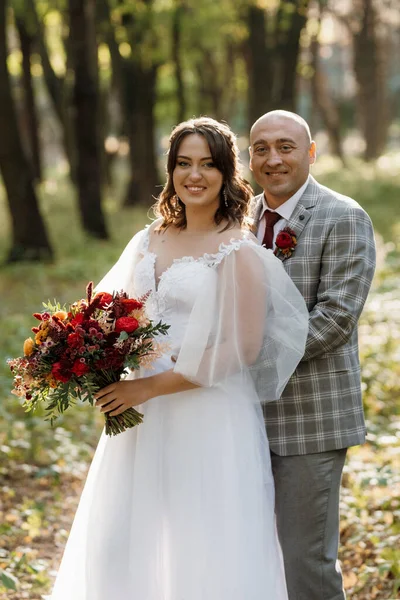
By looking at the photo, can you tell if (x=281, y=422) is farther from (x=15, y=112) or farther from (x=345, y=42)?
(x=345, y=42)

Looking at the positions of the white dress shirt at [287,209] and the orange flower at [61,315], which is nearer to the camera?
the orange flower at [61,315]

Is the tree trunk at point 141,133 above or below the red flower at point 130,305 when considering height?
above

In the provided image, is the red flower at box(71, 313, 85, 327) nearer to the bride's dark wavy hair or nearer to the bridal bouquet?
the bridal bouquet

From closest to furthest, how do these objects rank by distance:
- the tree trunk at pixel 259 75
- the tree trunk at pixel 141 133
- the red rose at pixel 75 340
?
the red rose at pixel 75 340
the tree trunk at pixel 259 75
the tree trunk at pixel 141 133

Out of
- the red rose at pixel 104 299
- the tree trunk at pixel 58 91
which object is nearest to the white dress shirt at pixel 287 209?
the red rose at pixel 104 299

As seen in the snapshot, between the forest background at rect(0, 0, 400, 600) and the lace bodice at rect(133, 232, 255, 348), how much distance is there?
1.51 m

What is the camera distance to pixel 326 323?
3.77 m

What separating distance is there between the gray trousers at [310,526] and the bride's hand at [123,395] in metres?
0.78

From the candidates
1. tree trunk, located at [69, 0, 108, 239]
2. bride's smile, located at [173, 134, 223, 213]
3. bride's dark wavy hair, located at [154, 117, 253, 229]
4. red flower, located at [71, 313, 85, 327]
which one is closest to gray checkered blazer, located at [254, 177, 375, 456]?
bride's dark wavy hair, located at [154, 117, 253, 229]

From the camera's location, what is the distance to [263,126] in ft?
13.3

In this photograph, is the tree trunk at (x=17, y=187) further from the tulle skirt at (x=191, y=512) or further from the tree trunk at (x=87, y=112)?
the tulle skirt at (x=191, y=512)

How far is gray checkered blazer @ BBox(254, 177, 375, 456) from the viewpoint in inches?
149

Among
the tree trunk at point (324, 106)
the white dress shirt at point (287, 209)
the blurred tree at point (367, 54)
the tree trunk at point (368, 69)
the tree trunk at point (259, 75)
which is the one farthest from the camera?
the tree trunk at point (324, 106)

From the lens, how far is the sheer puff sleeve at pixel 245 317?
3.76 metres
